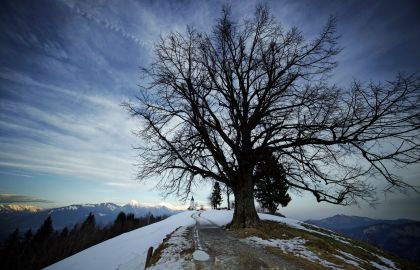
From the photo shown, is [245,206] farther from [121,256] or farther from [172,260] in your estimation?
[121,256]

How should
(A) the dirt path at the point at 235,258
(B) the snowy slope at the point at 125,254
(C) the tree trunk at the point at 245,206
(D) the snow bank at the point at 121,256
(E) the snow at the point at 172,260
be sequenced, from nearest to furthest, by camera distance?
1. (A) the dirt path at the point at 235,258
2. (E) the snow at the point at 172,260
3. (D) the snow bank at the point at 121,256
4. (B) the snowy slope at the point at 125,254
5. (C) the tree trunk at the point at 245,206

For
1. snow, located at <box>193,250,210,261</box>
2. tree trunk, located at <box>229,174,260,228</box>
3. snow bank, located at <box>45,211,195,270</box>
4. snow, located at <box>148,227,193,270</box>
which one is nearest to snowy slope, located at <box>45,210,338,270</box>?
snow bank, located at <box>45,211,195,270</box>

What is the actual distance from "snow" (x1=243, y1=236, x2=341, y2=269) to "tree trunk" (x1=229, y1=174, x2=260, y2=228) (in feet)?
7.04

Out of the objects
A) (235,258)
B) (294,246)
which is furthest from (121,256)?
(294,246)

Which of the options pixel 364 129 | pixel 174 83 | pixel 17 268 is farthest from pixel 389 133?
pixel 17 268

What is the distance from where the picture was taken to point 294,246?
24.7 ft

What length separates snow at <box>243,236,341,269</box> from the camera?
19.9 ft

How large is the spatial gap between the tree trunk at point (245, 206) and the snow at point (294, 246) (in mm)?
2146

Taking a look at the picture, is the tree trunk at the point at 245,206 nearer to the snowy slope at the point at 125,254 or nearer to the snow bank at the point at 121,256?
the snowy slope at the point at 125,254

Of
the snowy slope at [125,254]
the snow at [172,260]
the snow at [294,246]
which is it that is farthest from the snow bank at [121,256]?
the snow at [294,246]

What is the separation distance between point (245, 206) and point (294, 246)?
3.93 m

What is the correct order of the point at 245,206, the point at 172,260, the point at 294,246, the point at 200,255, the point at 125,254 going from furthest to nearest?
the point at 125,254 → the point at 245,206 → the point at 294,246 → the point at 200,255 → the point at 172,260

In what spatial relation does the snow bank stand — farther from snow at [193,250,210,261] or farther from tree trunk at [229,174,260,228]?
tree trunk at [229,174,260,228]

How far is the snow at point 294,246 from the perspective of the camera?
606cm
